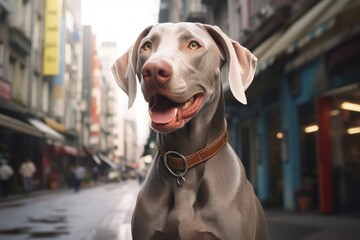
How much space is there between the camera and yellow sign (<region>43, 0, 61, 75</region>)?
85.5 feet

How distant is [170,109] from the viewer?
195cm

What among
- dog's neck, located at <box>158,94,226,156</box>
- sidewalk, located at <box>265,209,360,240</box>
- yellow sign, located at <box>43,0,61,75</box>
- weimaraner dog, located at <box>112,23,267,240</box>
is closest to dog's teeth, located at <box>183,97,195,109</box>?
weimaraner dog, located at <box>112,23,267,240</box>

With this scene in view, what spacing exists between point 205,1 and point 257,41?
8286 millimetres

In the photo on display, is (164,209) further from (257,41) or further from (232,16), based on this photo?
(232,16)

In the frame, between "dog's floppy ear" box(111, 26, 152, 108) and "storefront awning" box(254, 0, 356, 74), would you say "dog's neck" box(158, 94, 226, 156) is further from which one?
"storefront awning" box(254, 0, 356, 74)

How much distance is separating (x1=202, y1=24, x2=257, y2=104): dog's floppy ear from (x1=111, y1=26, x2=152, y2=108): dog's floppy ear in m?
0.38

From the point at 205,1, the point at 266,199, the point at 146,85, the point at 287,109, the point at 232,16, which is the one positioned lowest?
the point at 266,199

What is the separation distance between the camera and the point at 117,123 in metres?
101

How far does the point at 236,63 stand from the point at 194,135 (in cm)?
41

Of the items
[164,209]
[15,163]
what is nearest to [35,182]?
[15,163]

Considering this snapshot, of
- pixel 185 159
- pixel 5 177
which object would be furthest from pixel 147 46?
pixel 5 177

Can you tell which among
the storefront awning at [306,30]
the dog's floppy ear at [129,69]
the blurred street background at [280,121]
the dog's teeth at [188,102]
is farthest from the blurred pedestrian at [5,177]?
the dog's teeth at [188,102]

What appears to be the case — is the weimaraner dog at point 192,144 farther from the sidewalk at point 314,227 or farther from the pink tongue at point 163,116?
the sidewalk at point 314,227

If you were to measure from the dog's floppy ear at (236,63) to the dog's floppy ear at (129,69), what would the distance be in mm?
377
